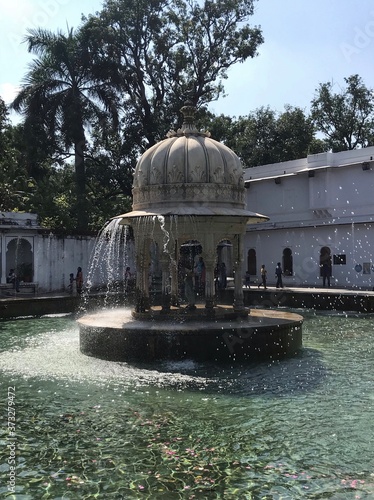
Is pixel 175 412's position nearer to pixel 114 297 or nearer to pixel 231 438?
pixel 231 438

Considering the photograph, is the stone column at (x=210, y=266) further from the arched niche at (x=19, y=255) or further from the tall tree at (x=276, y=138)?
the tall tree at (x=276, y=138)

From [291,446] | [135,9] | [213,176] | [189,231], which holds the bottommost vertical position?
[291,446]

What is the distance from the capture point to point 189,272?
12953 millimetres

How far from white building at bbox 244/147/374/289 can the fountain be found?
14091 millimetres

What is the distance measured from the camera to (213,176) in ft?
38.7

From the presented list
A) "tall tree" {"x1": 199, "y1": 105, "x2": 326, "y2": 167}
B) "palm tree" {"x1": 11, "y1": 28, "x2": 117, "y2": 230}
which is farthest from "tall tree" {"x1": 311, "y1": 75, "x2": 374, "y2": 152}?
"palm tree" {"x1": 11, "y1": 28, "x2": 117, "y2": 230}

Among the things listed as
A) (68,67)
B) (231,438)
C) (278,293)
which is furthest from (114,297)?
(231,438)

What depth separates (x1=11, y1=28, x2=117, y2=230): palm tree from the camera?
28406mm

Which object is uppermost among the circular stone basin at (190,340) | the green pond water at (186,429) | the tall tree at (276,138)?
the tall tree at (276,138)

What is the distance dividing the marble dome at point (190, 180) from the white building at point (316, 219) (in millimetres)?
14540

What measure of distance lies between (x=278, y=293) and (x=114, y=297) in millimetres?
6627

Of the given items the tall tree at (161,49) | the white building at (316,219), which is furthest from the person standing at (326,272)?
the tall tree at (161,49)

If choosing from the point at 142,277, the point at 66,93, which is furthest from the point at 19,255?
the point at 142,277

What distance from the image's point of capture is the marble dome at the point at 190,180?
1166 centimetres
